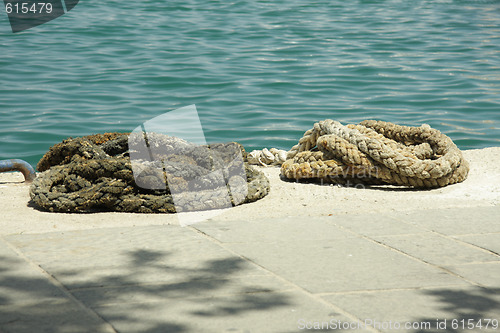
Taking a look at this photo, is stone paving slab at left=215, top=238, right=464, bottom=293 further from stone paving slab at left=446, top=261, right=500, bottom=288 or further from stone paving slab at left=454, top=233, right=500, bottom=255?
stone paving slab at left=454, top=233, right=500, bottom=255

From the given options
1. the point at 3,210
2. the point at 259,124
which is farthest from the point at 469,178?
the point at 259,124

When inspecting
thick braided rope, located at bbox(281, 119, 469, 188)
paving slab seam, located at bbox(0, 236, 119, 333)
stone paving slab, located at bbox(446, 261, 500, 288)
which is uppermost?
paving slab seam, located at bbox(0, 236, 119, 333)

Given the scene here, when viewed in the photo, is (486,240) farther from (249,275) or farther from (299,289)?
(249,275)

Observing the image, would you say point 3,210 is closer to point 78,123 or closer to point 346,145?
point 346,145

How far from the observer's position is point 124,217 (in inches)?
174

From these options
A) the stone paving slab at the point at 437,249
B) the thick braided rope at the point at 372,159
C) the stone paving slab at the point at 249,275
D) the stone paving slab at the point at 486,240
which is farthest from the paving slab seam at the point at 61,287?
the thick braided rope at the point at 372,159

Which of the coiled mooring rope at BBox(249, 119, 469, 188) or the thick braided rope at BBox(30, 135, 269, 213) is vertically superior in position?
the thick braided rope at BBox(30, 135, 269, 213)

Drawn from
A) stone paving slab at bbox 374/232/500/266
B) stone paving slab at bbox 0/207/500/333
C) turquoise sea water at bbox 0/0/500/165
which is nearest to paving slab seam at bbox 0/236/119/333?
stone paving slab at bbox 0/207/500/333

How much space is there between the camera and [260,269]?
3.26 metres

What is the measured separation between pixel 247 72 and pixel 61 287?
34.8 feet

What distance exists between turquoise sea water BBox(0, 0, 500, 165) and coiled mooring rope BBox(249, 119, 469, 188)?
140 inches

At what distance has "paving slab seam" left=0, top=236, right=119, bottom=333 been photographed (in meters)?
2.58

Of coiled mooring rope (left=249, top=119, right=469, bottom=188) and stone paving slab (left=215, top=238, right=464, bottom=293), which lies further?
coiled mooring rope (left=249, top=119, right=469, bottom=188)

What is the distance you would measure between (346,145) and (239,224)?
5.75ft
